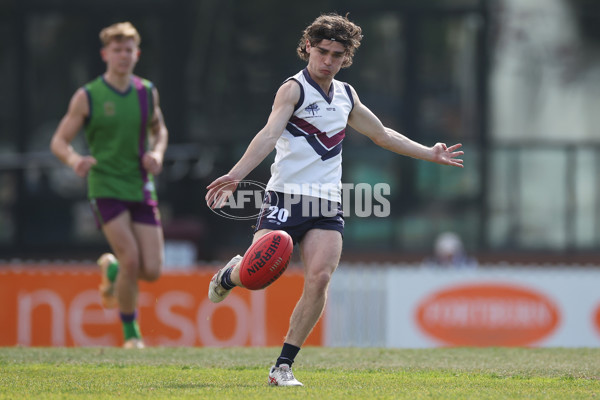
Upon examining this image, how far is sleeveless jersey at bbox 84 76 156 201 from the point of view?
9445mm

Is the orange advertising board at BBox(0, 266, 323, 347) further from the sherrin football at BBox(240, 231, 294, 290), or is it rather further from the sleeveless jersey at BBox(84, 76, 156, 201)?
the sherrin football at BBox(240, 231, 294, 290)

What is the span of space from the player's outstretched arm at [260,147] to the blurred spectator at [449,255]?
10758 millimetres

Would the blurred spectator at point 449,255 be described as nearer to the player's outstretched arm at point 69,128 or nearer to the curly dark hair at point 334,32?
the player's outstretched arm at point 69,128

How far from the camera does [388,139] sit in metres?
7.32

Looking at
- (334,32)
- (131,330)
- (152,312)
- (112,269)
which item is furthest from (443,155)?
(152,312)

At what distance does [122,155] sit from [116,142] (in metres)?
0.13

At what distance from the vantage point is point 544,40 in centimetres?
1928

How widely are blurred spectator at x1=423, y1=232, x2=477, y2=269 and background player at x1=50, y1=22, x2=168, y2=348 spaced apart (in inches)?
333

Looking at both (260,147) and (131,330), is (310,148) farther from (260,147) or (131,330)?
(131,330)

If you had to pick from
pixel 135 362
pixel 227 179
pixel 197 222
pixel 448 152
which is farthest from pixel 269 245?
pixel 197 222

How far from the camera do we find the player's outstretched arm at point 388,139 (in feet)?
23.7

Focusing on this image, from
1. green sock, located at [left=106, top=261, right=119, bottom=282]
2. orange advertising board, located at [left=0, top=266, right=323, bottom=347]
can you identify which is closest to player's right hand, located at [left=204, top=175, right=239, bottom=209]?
green sock, located at [left=106, top=261, right=119, bottom=282]

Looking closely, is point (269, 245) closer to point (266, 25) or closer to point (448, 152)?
point (448, 152)

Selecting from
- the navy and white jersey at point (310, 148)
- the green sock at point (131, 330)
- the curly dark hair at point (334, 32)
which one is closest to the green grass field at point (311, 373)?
the green sock at point (131, 330)
